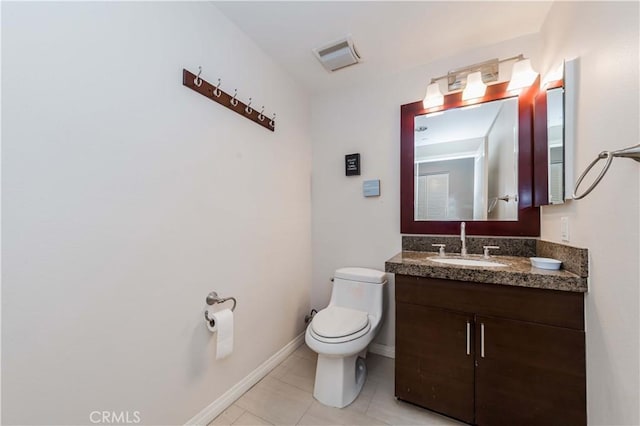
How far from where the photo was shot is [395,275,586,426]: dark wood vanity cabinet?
1112mm

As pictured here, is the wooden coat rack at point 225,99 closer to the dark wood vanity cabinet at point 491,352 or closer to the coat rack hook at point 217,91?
the coat rack hook at point 217,91

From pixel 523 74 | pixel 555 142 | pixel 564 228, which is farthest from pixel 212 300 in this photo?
pixel 523 74

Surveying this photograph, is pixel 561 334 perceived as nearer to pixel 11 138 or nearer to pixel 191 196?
pixel 191 196

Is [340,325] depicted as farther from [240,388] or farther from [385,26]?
[385,26]

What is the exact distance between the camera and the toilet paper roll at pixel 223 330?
4.21 feet

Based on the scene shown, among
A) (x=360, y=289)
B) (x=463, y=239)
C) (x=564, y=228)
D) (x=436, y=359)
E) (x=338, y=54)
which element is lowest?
(x=436, y=359)

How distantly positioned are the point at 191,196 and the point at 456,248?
1771 mm

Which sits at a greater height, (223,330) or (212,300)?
(212,300)

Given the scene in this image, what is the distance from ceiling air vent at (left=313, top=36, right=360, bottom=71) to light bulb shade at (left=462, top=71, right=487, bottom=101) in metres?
0.79

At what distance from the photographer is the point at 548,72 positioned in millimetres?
1459

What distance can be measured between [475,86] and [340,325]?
1.82 metres

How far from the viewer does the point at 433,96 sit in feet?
5.99

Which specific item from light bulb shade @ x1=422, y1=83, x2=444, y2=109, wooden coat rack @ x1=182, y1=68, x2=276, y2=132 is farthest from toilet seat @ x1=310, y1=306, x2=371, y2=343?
light bulb shade @ x1=422, y1=83, x2=444, y2=109

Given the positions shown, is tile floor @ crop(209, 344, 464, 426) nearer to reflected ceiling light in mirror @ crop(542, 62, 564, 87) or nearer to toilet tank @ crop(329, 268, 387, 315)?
toilet tank @ crop(329, 268, 387, 315)
